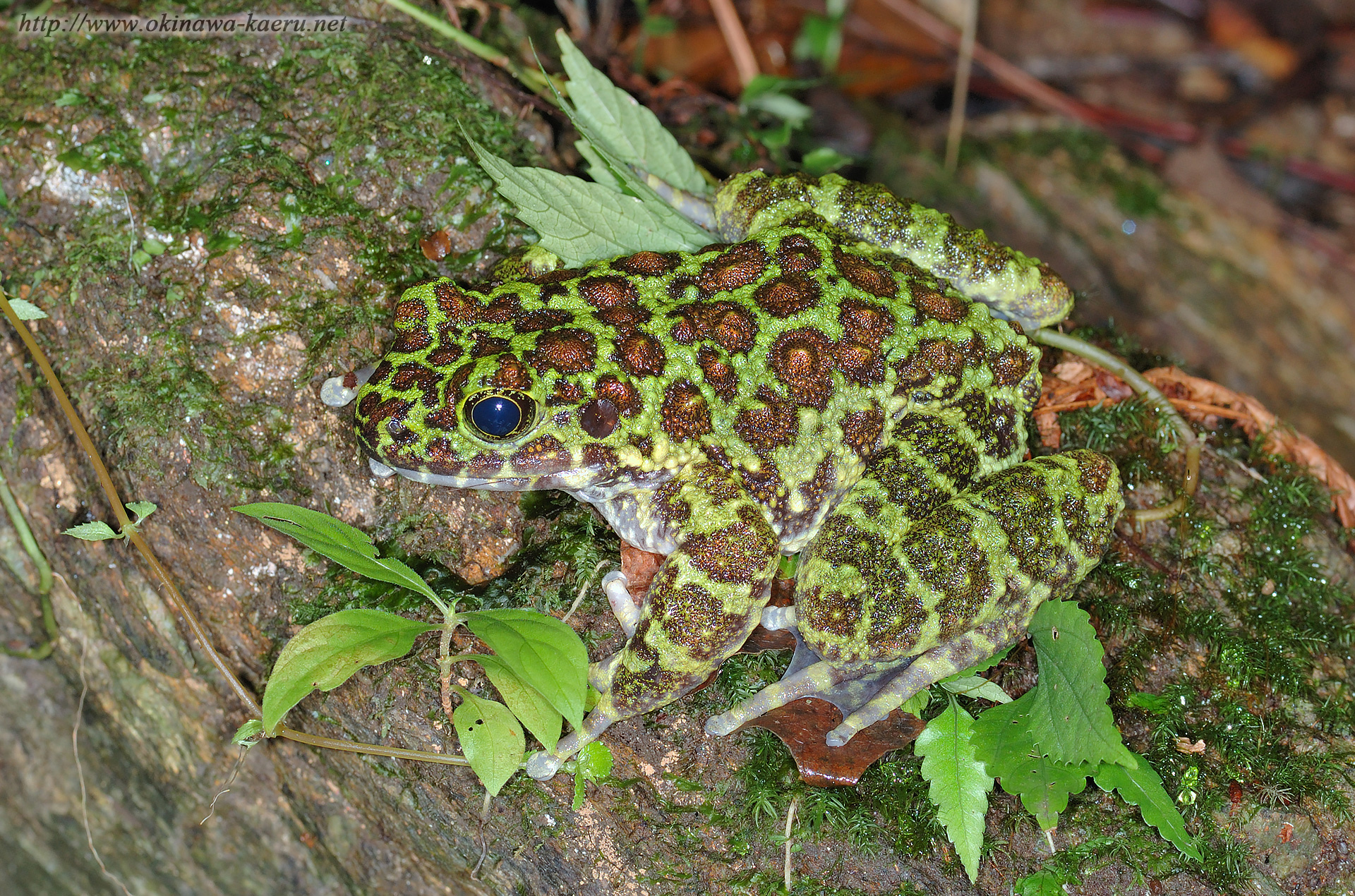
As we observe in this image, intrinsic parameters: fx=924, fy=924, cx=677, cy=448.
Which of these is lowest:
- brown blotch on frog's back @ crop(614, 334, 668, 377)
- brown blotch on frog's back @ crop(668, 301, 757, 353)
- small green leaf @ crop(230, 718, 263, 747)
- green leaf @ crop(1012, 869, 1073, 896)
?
green leaf @ crop(1012, 869, 1073, 896)

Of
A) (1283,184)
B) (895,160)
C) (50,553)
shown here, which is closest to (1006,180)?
(895,160)

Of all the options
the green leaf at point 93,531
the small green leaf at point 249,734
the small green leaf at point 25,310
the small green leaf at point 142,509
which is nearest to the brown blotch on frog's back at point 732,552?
the small green leaf at point 249,734

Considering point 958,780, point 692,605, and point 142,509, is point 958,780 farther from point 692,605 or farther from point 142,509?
point 142,509

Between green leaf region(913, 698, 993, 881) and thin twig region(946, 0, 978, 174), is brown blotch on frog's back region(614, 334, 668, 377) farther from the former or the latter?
thin twig region(946, 0, 978, 174)

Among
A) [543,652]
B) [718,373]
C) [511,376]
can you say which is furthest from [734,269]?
[543,652]

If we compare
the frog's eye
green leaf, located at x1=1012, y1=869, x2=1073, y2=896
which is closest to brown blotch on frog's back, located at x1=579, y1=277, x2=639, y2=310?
the frog's eye
